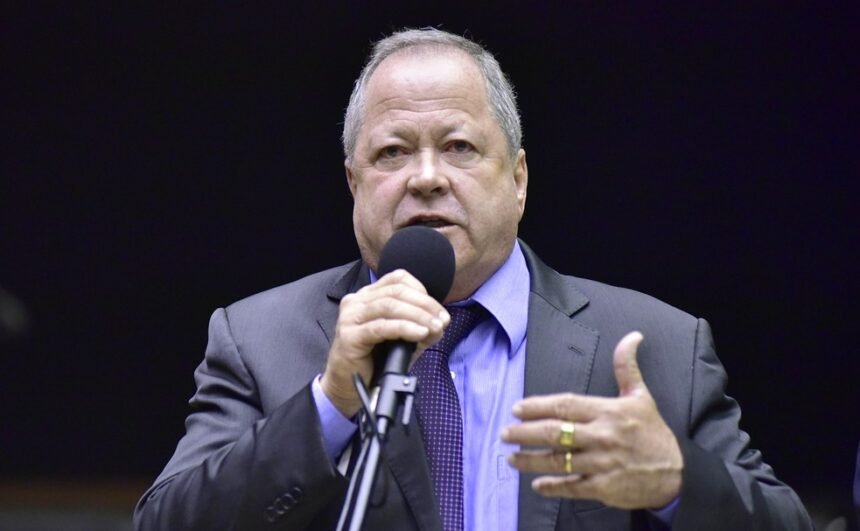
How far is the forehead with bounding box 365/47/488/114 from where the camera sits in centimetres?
325

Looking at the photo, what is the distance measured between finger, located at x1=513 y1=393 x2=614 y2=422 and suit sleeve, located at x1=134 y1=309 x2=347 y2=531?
49 cm

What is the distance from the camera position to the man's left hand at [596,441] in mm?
2420

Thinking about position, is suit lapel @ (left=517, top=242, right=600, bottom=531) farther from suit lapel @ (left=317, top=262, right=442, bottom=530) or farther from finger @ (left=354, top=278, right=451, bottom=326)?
finger @ (left=354, top=278, right=451, bottom=326)

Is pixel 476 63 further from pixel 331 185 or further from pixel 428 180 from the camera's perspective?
pixel 331 185

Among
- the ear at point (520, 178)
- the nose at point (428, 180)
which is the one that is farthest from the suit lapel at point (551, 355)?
the nose at point (428, 180)

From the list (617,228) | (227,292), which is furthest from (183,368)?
(617,228)

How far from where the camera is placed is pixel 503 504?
2965 millimetres

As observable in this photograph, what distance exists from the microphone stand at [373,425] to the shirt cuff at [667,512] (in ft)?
2.08

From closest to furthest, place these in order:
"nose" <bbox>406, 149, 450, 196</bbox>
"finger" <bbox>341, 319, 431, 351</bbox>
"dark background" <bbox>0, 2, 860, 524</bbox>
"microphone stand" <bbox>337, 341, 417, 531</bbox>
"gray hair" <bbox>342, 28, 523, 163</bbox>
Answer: "microphone stand" <bbox>337, 341, 417, 531</bbox>
"finger" <bbox>341, 319, 431, 351</bbox>
"nose" <bbox>406, 149, 450, 196</bbox>
"gray hair" <bbox>342, 28, 523, 163</bbox>
"dark background" <bbox>0, 2, 860, 524</bbox>

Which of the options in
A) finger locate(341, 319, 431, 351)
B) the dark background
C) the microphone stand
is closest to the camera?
the microphone stand

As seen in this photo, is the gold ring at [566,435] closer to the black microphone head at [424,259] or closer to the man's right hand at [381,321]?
the man's right hand at [381,321]

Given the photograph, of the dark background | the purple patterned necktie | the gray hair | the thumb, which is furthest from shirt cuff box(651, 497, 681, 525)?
the dark background

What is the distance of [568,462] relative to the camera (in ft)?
8.03

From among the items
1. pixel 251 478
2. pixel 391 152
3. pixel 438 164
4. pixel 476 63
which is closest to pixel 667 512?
pixel 251 478
